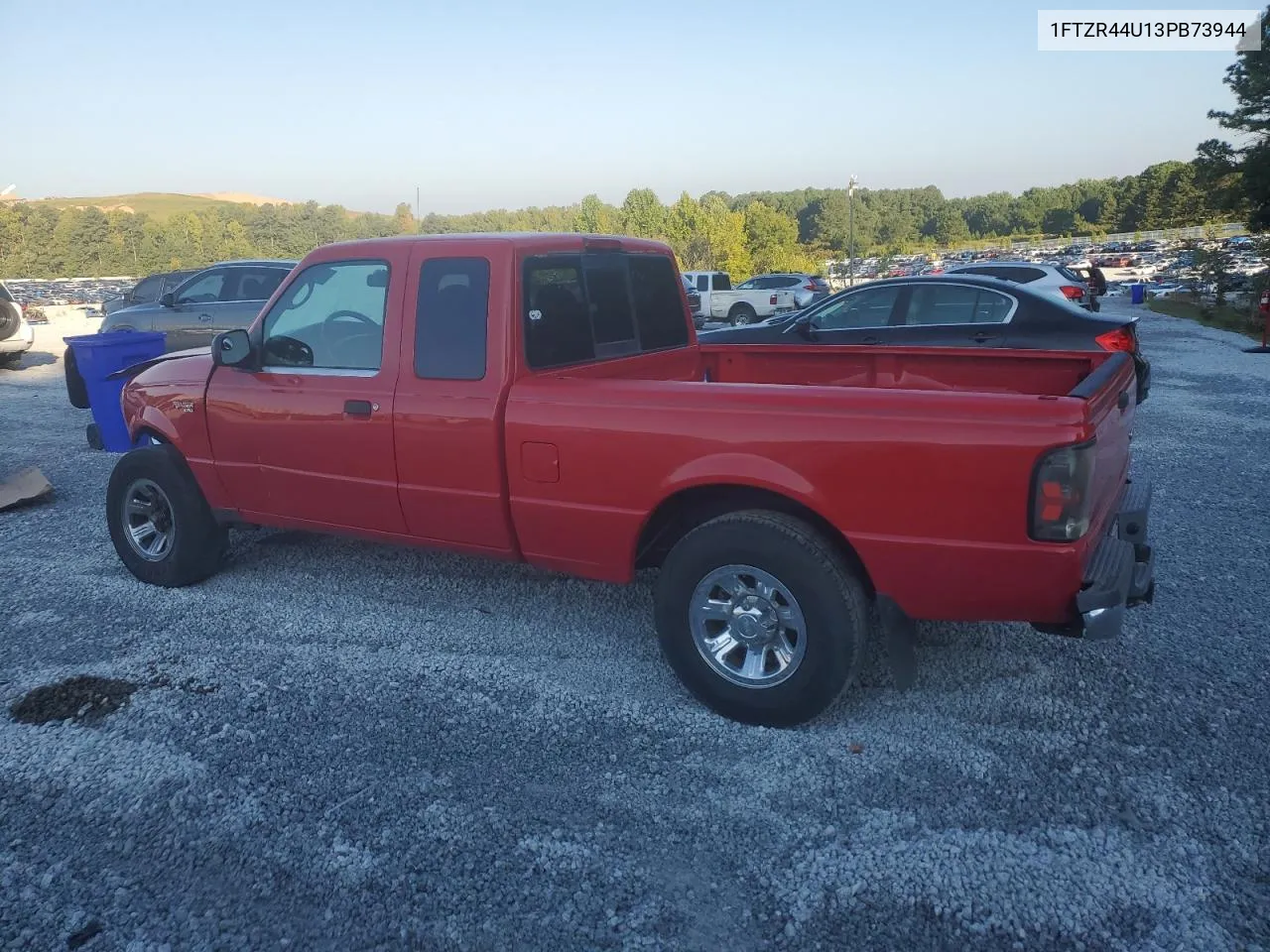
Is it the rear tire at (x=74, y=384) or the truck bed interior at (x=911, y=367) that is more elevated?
the truck bed interior at (x=911, y=367)

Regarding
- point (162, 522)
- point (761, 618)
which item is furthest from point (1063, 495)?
point (162, 522)

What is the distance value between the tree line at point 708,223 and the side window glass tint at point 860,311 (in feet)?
30.8

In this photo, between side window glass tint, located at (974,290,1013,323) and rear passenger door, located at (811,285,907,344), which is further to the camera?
rear passenger door, located at (811,285,907,344)

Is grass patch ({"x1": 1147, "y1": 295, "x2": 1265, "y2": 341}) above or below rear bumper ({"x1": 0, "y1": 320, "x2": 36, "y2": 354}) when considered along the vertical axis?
below

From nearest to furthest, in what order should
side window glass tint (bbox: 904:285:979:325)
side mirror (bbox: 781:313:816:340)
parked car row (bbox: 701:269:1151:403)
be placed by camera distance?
1. parked car row (bbox: 701:269:1151:403)
2. side window glass tint (bbox: 904:285:979:325)
3. side mirror (bbox: 781:313:816:340)

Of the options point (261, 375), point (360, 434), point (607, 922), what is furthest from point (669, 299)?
point (607, 922)

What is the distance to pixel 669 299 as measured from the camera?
5230mm

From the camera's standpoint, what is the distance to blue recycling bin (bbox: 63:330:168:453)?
8.12 metres

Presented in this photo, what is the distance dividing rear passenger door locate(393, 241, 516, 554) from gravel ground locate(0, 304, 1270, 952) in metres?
0.70

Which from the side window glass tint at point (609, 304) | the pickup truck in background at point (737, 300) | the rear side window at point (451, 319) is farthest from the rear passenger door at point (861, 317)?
the pickup truck in background at point (737, 300)

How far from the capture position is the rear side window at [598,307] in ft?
13.8

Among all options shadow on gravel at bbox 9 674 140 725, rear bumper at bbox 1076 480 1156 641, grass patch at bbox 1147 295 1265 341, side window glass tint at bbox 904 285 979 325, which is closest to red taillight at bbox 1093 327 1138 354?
side window glass tint at bbox 904 285 979 325

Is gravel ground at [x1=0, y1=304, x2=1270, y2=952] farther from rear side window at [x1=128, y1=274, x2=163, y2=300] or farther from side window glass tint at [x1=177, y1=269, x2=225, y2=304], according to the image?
rear side window at [x1=128, y1=274, x2=163, y2=300]

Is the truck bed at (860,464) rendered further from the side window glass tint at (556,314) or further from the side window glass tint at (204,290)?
the side window glass tint at (204,290)
